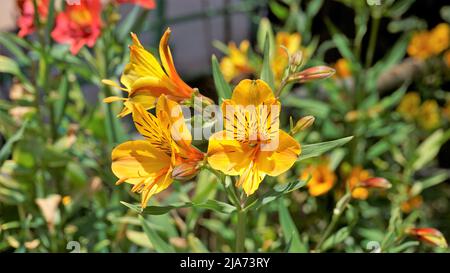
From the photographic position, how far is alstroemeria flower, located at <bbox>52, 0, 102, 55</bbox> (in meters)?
1.24

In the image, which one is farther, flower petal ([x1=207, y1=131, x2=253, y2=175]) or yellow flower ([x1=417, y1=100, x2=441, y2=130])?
yellow flower ([x1=417, y1=100, x2=441, y2=130])

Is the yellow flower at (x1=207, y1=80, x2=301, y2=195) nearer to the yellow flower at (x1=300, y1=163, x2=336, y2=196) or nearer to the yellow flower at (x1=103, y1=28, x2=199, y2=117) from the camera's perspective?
the yellow flower at (x1=103, y1=28, x2=199, y2=117)

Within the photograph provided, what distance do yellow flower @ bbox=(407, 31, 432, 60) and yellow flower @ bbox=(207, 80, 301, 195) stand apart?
1.37 metres

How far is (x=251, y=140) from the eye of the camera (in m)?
0.75

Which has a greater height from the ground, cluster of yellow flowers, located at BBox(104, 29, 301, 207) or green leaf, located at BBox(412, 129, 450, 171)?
cluster of yellow flowers, located at BBox(104, 29, 301, 207)

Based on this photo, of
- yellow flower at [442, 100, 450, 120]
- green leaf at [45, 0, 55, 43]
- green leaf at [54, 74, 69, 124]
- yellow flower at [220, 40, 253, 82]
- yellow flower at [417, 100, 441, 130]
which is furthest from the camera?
yellow flower at [442, 100, 450, 120]

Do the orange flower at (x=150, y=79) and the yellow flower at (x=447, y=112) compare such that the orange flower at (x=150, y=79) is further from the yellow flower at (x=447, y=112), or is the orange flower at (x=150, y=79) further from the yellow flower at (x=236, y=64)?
the yellow flower at (x=447, y=112)

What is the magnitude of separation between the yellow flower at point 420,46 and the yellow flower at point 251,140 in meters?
1.37

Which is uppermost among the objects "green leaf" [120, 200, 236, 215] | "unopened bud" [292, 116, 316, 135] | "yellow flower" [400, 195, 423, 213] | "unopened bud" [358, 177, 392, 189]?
"unopened bud" [292, 116, 316, 135]

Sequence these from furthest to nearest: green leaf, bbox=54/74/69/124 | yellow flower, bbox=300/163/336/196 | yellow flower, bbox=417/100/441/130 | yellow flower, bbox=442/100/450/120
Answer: yellow flower, bbox=442/100/450/120 → yellow flower, bbox=417/100/441/130 → yellow flower, bbox=300/163/336/196 → green leaf, bbox=54/74/69/124

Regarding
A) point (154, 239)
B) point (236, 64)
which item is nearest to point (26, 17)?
point (154, 239)

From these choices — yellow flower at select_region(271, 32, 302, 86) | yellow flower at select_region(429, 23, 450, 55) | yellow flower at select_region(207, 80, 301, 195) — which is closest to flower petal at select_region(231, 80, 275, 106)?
yellow flower at select_region(207, 80, 301, 195)

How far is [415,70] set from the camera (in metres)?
2.16
